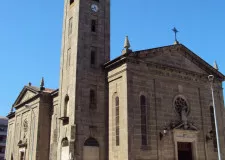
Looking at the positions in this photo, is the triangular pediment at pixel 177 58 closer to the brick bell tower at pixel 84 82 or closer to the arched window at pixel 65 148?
the brick bell tower at pixel 84 82

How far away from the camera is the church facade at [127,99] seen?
25.0m

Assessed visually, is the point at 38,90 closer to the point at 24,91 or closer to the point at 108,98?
the point at 24,91

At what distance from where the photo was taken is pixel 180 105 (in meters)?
28.0

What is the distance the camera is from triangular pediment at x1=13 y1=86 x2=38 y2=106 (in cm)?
→ 3681

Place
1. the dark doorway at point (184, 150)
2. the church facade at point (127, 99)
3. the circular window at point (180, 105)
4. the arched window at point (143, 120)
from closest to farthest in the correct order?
the arched window at point (143, 120), the church facade at point (127, 99), the dark doorway at point (184, 150), the circular window at point (180, 105)

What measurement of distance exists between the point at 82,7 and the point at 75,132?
1215 centimetres

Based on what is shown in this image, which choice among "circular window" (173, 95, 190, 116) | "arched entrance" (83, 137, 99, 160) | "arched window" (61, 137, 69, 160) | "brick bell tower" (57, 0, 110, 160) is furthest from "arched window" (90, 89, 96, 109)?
"circular window" (173, 95, 190, 116)

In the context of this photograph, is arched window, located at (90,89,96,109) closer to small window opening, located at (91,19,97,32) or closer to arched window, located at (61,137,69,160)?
arched window, located at (61,137,69,160)

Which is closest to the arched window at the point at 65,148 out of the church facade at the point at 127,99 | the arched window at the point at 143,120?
the church facade at the point at 127,99

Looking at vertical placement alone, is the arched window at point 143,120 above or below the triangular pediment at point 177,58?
below

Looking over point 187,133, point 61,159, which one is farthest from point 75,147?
point 187,133

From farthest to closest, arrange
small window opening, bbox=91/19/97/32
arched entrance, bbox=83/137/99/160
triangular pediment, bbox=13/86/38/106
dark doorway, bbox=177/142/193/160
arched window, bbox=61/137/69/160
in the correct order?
triangular pediment, bbox=13/86/38/106, small window opening, bbox=91/19/97/32, dark doorway, bbox=177/142/193/160, arched window, bbox=61/137/69/160, arched entrance, bbox=83/137/99/160

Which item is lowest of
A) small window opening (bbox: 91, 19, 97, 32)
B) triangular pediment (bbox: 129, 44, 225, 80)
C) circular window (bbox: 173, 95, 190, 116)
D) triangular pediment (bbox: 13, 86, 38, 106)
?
circular window (bbox: 173, 95, 190, 116)

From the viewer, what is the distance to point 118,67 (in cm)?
2642
